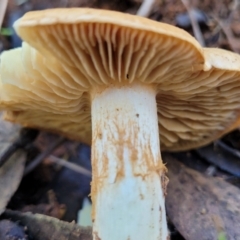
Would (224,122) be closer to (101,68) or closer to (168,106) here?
(168,106)

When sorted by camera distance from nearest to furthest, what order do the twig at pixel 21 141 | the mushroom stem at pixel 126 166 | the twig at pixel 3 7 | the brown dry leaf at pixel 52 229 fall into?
the mushroom stem at pixel 126 166
the brown dry leaf at pixel 52 229
the twig at pixel 21 141
the twig at pixel 3 7

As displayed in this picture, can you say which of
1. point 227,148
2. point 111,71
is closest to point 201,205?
point 227,148

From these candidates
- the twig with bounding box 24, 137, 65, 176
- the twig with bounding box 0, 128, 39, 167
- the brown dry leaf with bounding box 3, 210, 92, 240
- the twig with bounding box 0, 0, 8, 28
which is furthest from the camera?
the twig with bounding box 0, 0, 8, 28

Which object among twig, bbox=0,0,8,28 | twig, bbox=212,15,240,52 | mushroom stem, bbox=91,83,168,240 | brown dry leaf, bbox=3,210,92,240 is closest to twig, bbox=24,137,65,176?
brown dry leaf, bbox=3,210,92,240

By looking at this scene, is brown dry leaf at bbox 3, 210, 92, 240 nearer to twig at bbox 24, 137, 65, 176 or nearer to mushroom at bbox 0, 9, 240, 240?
mushroom at bbox 0, 9, 240, 240

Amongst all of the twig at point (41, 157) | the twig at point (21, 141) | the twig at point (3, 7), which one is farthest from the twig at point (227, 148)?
the twig at point (3, 7)

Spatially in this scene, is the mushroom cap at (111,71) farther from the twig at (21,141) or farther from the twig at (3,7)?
Result: the twig at (3,7)
